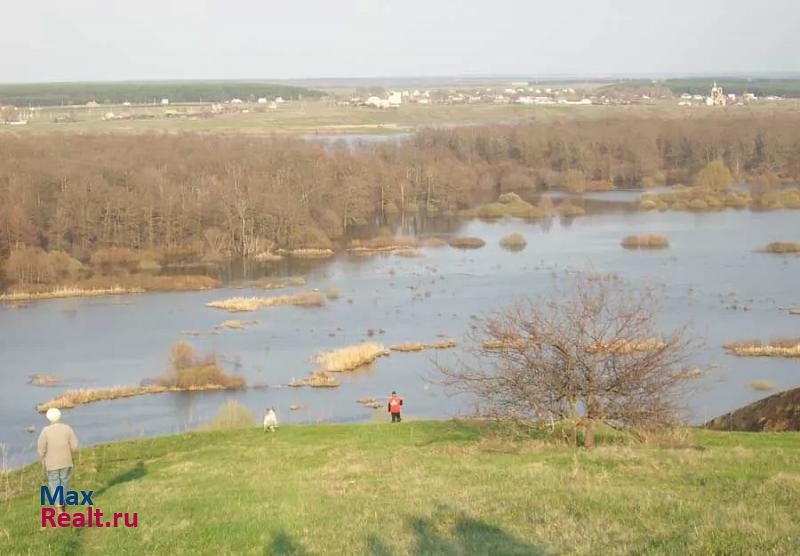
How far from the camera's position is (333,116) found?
14725 cm

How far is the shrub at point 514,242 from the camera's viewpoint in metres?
52.4

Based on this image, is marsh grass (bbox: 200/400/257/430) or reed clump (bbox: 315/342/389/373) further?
reed clump (bbox: 315/342/389/373)

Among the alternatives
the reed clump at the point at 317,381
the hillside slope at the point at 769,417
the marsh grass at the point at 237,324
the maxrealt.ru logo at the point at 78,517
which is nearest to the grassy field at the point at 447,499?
the maxrealt.ru logo at the point at 78,517

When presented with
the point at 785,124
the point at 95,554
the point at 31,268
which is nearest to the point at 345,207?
the point at 31,268

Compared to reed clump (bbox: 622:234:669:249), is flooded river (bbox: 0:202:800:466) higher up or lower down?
lower down

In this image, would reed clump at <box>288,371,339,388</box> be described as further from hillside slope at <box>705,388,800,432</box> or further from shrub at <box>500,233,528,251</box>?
shrub at <box>500,233,528,251</box>

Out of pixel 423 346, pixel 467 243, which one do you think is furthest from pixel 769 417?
pixel 467 243

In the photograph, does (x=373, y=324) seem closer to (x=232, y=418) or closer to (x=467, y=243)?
(x=232, y=418)

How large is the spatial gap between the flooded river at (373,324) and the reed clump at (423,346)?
52cm

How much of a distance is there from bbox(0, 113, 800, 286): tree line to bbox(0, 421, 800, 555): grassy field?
40.5m

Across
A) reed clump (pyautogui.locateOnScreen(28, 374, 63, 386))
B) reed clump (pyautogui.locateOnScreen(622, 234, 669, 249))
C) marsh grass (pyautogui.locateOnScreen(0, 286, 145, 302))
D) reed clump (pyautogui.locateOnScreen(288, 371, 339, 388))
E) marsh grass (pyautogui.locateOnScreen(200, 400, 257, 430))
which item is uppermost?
marsh grass (pyautogui.locateOnScreen(200, 400, 257, 430))

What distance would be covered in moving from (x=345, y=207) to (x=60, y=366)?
31.8 metres

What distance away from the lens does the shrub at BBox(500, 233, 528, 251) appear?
52.4 meters

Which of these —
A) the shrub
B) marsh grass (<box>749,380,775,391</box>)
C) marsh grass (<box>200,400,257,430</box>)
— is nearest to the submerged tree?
marsh grass (<box>200,400,257,430</box>)
